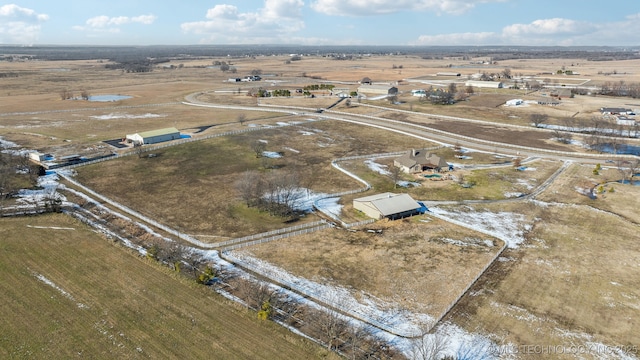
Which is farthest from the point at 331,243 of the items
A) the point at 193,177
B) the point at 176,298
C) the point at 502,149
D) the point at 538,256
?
the point at 502,149

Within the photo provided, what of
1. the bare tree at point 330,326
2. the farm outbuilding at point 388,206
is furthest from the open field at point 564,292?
the farm outbuilding at point 388,206

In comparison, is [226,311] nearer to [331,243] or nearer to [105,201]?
[331,243]

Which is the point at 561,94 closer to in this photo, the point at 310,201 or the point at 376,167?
the point at 376,167

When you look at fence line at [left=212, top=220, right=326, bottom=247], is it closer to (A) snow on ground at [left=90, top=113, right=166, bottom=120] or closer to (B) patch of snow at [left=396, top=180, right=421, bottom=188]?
(B) patch of snow at [left=396, top=180, right=421, bottom=188]

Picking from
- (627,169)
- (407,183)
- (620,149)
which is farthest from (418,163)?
(620,149)

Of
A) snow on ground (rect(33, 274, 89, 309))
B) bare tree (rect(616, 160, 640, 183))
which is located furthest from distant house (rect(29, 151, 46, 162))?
bare tree (rect(616, 160, 640, 183))

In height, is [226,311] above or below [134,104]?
below
